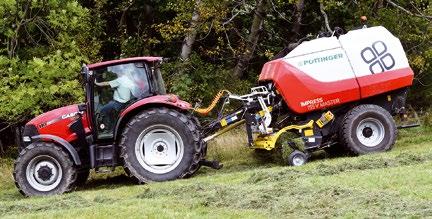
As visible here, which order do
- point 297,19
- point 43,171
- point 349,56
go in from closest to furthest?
1. point 43,171
2. point 349,56
3. point 297,19

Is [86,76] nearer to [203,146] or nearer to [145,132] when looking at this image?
[145,132]

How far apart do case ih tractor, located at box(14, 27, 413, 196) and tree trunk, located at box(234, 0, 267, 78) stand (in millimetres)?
6505

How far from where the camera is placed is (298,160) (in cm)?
1141

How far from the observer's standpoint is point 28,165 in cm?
1084

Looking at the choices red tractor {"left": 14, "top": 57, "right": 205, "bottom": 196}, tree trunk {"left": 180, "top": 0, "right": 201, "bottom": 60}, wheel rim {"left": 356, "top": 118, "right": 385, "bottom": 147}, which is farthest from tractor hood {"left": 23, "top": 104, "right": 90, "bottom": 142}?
tree trunk {"left": 180, "top": 0, "right": 201, "bottom": 60}

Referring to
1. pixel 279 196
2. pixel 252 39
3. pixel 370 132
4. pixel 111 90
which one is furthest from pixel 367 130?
pixel 252 39

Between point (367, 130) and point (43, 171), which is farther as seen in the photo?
point (367, 130)

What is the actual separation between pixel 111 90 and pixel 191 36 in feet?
24.6

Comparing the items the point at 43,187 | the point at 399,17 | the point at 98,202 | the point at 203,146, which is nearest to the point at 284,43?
the point at 399,17

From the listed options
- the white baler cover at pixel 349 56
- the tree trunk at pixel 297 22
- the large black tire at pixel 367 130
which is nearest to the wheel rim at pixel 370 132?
the large black tire at pixel 367 130

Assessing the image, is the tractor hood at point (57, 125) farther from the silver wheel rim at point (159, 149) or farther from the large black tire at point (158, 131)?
the silver wheel rim at point (159, 149)

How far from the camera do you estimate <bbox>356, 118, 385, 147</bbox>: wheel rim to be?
11.8m

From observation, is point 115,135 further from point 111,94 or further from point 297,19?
point 297,19

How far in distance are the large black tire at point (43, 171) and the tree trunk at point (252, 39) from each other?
28.9 feet
